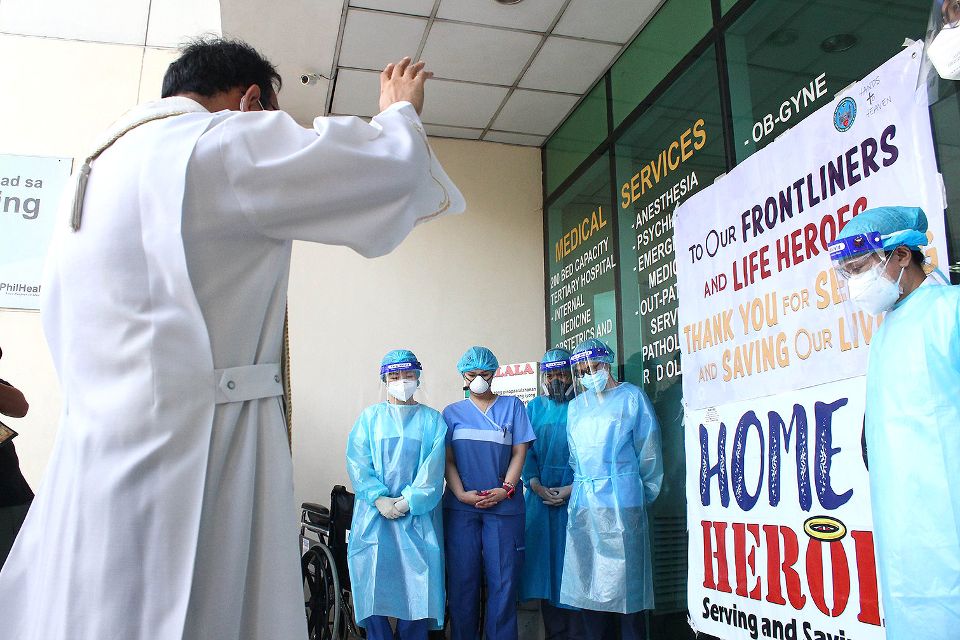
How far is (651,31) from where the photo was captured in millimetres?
4055

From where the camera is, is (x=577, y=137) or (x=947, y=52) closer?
(x=947, y=52)

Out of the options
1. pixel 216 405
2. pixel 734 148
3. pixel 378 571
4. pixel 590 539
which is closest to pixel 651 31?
pixel 734 148

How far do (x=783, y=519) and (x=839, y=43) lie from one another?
62.4 inches

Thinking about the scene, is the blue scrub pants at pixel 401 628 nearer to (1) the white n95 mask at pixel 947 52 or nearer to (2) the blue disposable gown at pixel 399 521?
(2) the blue disposable gown at pixel 399 521

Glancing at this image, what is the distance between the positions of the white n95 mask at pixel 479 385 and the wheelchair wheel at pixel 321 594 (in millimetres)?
1090

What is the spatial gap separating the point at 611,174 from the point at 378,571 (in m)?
2.48

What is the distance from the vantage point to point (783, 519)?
8.33 feet

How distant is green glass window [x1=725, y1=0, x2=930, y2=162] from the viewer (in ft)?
7.68

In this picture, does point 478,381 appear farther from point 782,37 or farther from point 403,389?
point 782,37

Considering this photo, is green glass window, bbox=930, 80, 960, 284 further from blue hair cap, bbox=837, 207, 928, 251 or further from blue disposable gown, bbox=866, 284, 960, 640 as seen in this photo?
blue disposable gown, bbox=866, 284, 960, 640

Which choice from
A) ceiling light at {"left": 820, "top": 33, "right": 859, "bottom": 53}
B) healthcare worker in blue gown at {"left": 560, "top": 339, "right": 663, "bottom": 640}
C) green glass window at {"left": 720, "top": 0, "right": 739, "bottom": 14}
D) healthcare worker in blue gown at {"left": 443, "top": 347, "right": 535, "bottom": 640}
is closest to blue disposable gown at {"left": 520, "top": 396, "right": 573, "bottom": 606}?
healthcare worker in blue gown at {"left": 443, "top": 347, "right": 535, "bottom": 640}

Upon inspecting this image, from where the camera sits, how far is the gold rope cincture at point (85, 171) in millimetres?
1094

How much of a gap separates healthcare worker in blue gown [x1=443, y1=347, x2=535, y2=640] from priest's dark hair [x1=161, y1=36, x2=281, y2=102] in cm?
274

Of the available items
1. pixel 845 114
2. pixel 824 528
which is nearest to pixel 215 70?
pixel 845 114
